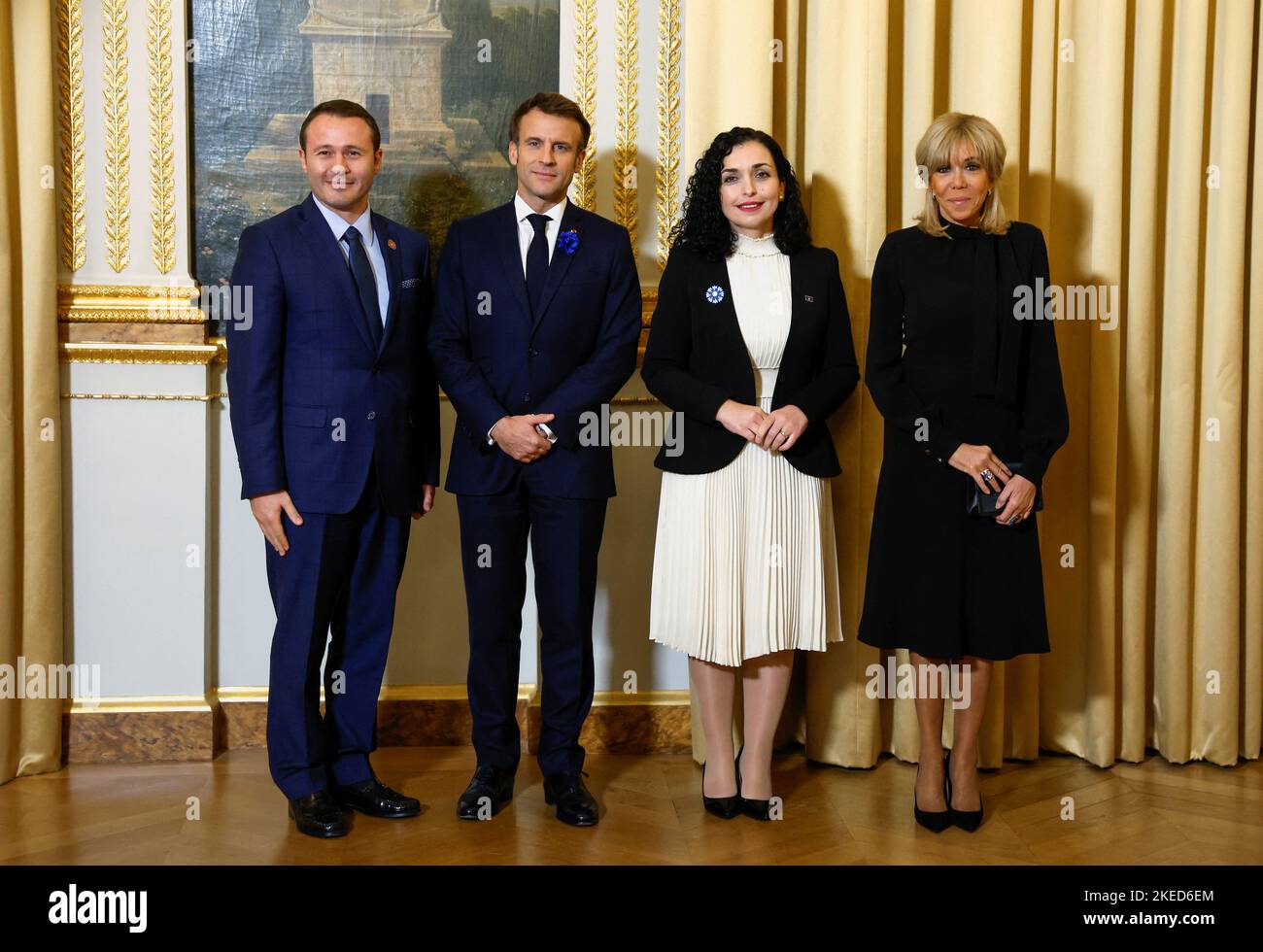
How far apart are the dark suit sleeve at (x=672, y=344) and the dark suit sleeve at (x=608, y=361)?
6 cm

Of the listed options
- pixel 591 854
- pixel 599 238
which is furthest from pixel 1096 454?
pixel 591 854

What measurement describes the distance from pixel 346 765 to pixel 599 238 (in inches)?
64.7

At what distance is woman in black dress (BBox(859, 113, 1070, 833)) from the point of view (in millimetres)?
3203

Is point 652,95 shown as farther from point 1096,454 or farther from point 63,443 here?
point 63,443

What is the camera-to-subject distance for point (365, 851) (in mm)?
3072

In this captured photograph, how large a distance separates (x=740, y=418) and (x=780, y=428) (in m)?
0.11

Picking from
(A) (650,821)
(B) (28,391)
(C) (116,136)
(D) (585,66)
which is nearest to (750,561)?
(A) (650,821)

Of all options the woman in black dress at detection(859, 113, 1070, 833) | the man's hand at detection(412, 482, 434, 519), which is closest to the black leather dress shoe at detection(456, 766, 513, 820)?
A: the man's hand at detection(412, 482, 434, 519)

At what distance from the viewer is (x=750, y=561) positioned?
10.8ft

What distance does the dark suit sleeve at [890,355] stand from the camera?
3254mm

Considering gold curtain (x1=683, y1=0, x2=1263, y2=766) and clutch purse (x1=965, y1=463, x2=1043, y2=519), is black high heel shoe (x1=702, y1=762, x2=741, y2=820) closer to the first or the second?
gold curtain (x1=683, y1=0, x2=1263, y2=766)

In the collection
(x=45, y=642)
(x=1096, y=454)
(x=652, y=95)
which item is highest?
(x=652, y=95)

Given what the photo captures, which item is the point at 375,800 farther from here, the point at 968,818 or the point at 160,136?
the point at 160,136

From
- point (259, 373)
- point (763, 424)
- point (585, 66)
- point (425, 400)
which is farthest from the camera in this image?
point (585, 66)
